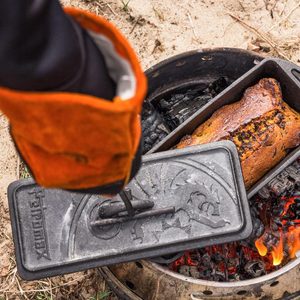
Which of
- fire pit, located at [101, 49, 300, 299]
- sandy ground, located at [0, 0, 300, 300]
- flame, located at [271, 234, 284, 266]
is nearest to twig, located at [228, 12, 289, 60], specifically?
sandy ground, located at [0, 0, 300, 300]

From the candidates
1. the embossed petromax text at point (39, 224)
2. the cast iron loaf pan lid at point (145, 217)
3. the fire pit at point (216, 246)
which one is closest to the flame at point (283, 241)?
the fire pit at point (216, 246)

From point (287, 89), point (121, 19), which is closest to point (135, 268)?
point (287, 89)

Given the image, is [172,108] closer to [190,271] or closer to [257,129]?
[257,129]

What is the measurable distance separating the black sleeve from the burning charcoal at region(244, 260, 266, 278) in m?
1.34

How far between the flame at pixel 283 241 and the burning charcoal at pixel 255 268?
0.21 ft

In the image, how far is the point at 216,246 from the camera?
2172 mm

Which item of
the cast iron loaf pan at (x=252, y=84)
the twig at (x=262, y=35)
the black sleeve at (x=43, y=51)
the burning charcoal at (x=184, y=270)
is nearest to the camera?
the black sleeve at (x=43, y=51)

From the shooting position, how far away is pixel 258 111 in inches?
82.9

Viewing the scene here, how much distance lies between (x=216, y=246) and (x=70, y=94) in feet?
4.37

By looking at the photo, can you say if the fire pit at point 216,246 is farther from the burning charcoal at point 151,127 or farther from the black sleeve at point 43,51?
the black sleeve at point 43,51

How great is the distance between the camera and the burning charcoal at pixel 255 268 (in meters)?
2.17

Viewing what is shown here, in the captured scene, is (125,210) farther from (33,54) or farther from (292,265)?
(33,54)

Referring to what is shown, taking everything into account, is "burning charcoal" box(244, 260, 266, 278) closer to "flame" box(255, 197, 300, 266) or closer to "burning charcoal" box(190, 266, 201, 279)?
"flame" box(255, 197, 300, 266)

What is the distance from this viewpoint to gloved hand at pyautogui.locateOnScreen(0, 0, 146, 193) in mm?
943
